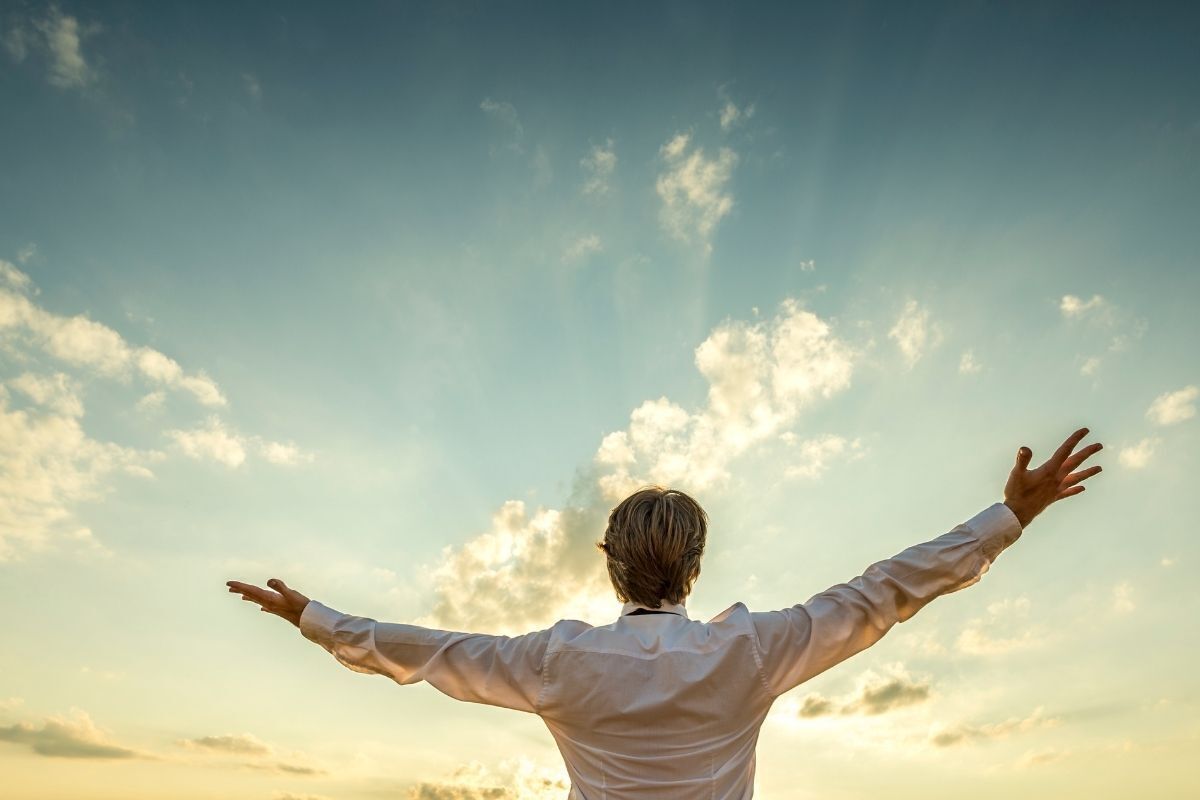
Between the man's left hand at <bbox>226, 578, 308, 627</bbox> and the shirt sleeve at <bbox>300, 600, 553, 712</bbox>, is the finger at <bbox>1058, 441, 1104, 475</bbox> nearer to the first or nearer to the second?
the shirt sleeve at <bbox>300, 600, 553, 712</bbox>

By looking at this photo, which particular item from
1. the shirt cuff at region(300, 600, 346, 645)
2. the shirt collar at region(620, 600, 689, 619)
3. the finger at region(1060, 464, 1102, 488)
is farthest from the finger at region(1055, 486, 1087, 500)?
the shirt cuff at region(300, 600, 346, 645)

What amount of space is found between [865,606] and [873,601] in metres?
0.05

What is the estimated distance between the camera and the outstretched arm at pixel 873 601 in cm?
525

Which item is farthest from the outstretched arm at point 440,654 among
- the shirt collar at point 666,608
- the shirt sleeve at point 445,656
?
the shirt collar at point 666,608

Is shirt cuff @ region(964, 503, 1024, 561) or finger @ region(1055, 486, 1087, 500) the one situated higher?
finger @ region(1055, 486, 1087, 500)

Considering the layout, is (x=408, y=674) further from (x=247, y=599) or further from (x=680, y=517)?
(x=680, y=517)

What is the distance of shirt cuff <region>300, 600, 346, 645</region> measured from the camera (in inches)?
232

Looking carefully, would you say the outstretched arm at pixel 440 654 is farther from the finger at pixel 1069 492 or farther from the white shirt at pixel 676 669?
the finger at pixel 1069 492

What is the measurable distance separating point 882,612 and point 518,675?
213cm

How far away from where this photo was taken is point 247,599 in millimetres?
6406

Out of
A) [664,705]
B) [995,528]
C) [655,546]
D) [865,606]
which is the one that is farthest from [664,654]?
→ [995,528]

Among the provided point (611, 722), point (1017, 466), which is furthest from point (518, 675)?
point (1017, 466)

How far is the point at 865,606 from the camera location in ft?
17.6

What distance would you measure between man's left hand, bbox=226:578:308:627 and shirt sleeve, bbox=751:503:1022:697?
9.81ft
